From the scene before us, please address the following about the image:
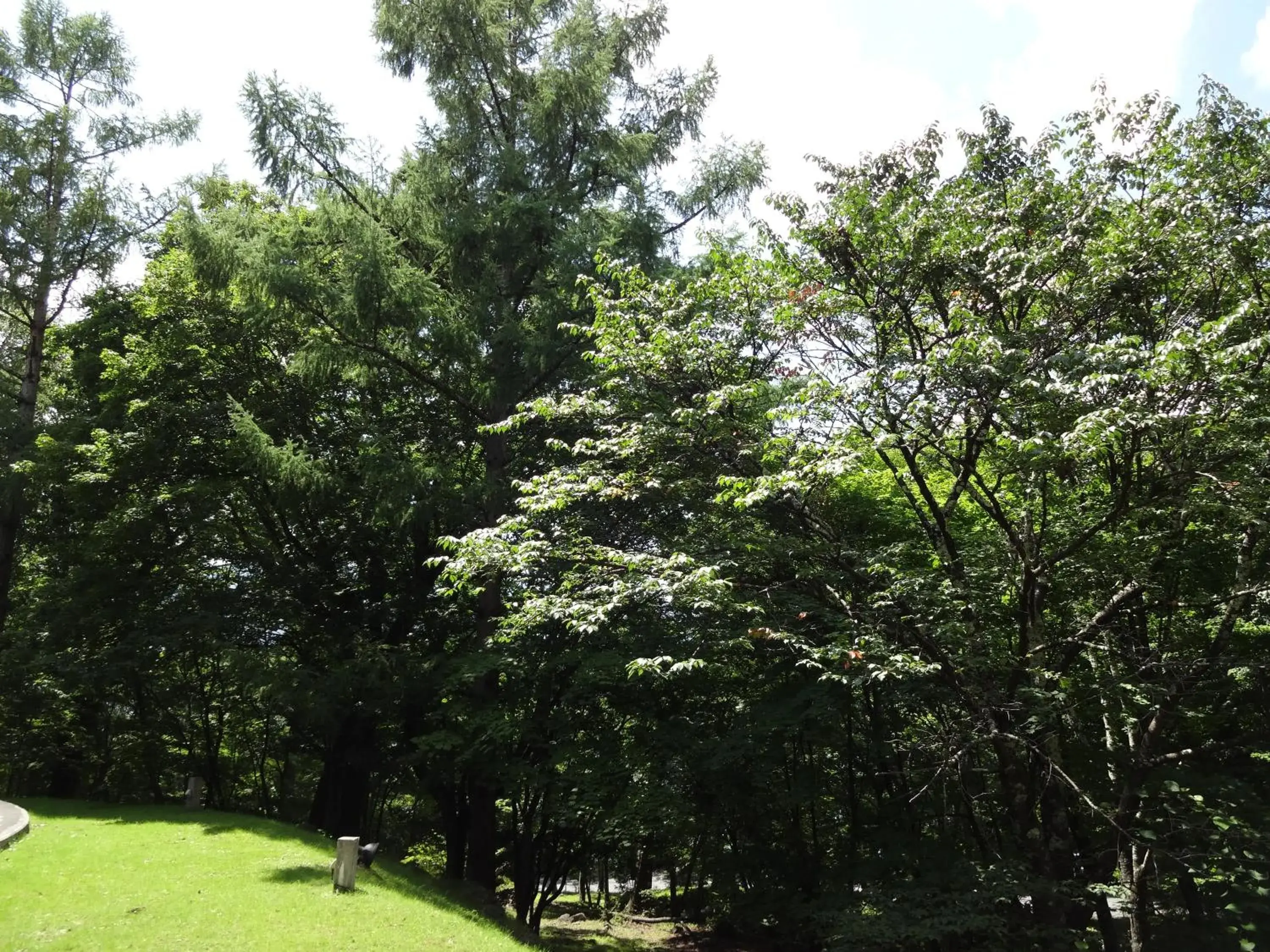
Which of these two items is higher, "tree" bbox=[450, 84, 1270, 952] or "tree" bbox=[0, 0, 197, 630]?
"tree" bbox=[0, 0, 197, 630]

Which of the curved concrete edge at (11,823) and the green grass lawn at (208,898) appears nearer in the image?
the green grass lawn at (208,898)

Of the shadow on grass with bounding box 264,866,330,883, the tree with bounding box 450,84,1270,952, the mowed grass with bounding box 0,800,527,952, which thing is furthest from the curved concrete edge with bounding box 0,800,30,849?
the tree with bounding box 450,84,1270,952

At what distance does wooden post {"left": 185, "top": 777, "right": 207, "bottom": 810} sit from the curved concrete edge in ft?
7.97

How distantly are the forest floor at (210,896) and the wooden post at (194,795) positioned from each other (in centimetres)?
147

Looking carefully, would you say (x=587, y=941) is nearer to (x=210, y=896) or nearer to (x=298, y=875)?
(x=298, y=875)

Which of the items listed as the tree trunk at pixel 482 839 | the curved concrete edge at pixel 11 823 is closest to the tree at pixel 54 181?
the curved concrete edge at pixel 11 823

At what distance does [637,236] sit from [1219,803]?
1040 cm

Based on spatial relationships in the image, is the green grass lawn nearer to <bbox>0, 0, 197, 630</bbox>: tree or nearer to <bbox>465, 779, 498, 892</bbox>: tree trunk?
<bbox>465, 779, 498, 892</bbox>: tree trunk

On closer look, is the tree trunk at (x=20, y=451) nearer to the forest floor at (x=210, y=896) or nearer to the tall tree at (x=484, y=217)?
the forest floor at (x=210, y=896)

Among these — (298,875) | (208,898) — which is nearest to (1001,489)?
(298,875)

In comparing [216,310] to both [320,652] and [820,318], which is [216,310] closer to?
[320,652]

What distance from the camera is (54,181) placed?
18031 millimetres

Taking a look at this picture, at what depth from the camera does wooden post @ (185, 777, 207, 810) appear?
14336 millimetres

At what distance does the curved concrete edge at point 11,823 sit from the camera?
33.3 ft
